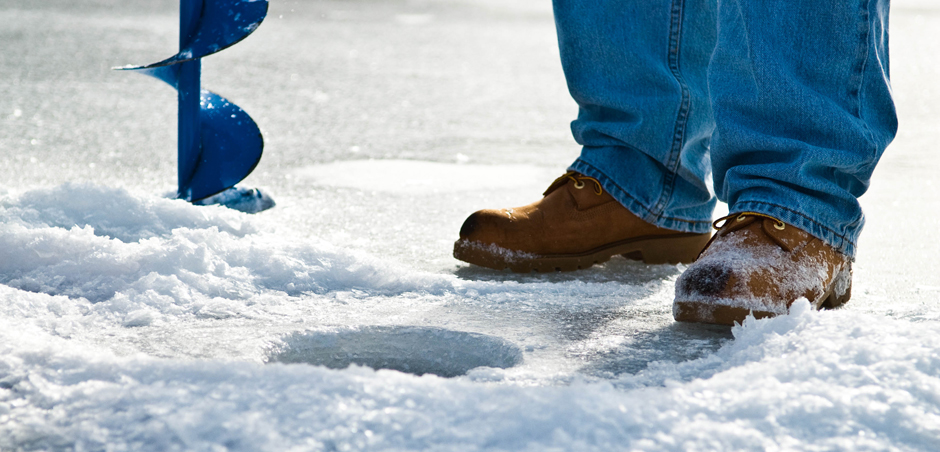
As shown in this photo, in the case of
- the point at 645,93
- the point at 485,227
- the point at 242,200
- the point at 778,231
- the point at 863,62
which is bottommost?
the point at 242,200

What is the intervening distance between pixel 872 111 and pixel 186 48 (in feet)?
4.26

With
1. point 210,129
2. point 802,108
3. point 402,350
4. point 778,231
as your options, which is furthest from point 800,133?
point 210,129

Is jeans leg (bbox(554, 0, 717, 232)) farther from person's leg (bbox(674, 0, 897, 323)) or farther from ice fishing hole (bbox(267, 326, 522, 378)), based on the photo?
ice fishing hole (bbox(267, 326, 522, 378))

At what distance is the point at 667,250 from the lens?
1.62 m

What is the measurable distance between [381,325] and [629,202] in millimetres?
659

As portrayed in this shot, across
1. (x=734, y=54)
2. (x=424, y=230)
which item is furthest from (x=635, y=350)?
(x=424, y=230)

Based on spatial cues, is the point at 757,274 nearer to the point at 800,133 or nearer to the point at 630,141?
the point at 800,133

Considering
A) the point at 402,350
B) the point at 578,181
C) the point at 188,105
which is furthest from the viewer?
the point at 188,105

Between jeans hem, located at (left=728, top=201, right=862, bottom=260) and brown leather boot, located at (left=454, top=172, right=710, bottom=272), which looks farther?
brown leather boot, located at (left=454, top=172, right=710, bottom=272)

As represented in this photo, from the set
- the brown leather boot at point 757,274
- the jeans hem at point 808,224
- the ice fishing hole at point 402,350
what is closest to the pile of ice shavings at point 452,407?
the ice fishing hole at point 402,350

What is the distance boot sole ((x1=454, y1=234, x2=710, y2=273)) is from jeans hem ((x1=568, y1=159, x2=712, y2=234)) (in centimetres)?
2

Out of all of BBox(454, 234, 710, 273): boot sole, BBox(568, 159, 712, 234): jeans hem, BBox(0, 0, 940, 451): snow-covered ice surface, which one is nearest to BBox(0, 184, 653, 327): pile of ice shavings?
BBox(0, 0, 940, 451): snow-covered ice surface

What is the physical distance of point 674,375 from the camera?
960 mm

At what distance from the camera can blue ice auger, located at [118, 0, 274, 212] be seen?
1.78 metres
